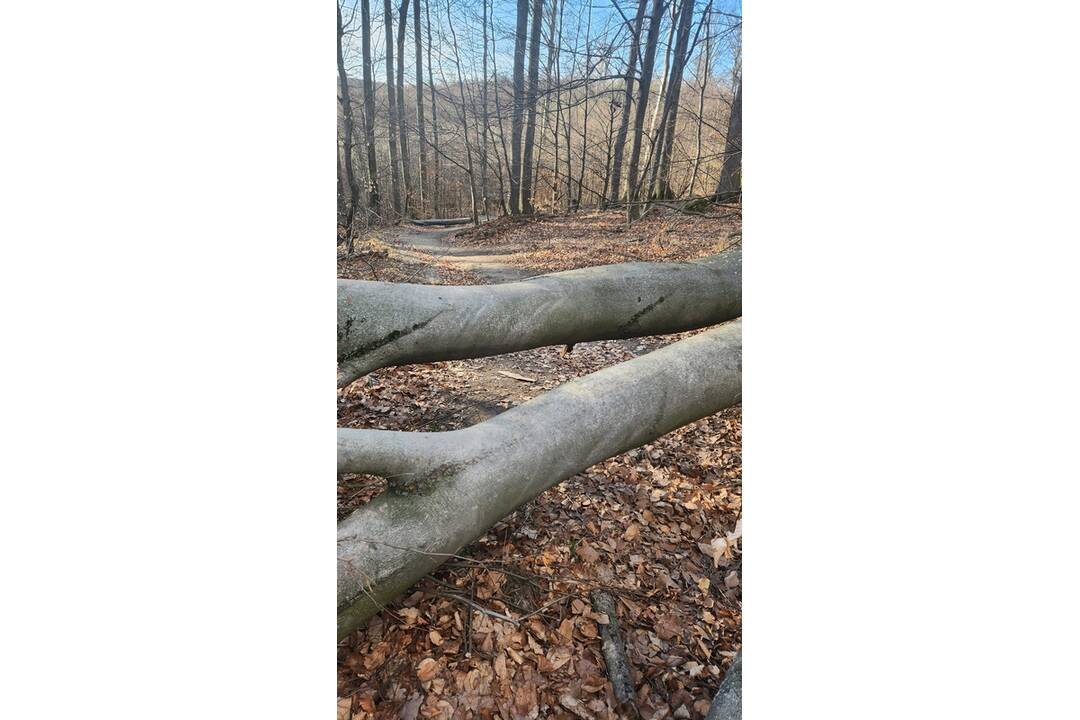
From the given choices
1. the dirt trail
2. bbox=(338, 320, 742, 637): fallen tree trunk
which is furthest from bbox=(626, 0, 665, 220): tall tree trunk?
bbox=(338, 320, 742, 637): fallen tree trunk

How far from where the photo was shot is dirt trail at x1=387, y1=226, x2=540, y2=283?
1.37 metres

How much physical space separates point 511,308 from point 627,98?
528 mm

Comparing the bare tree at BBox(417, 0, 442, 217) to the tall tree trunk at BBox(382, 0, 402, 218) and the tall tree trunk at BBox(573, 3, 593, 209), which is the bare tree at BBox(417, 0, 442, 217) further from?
the tall tree trunk at BBox(573, 3, 593, 209)

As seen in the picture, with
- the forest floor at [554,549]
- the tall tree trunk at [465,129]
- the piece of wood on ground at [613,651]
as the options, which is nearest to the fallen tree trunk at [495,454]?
the forest floor at [554,549]

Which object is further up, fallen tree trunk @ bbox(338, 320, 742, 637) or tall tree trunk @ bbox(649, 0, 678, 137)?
tall tree trunk @ bbox(649, 0, 678, 137)

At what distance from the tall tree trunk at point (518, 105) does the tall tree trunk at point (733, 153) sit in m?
0.45

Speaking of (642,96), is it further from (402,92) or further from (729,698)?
(729,698)

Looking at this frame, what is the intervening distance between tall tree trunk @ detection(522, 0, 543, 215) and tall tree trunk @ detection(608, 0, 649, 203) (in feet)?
0.61

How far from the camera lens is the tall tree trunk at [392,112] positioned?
4.39 ft

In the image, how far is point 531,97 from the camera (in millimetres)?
1345

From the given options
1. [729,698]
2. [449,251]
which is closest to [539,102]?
[449,251]

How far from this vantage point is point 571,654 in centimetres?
122
